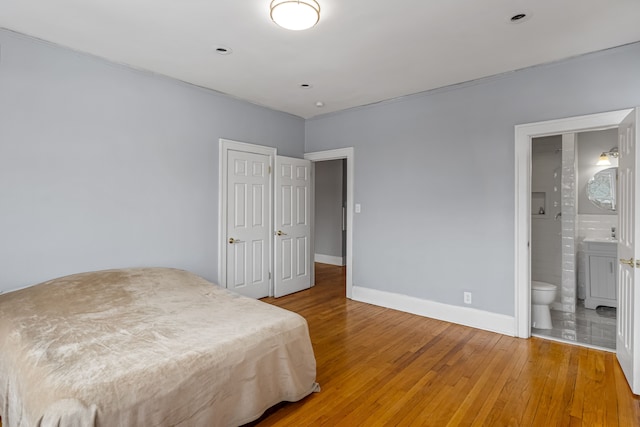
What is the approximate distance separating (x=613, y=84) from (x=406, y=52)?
1773mm

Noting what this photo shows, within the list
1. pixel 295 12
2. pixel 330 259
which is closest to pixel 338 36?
pixel 295 12

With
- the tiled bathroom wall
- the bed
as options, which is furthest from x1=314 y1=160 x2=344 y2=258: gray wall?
the bed

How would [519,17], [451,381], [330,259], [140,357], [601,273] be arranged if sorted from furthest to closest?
[330,259] → [601,273] → [451,381] → [519,17] → [140,357]

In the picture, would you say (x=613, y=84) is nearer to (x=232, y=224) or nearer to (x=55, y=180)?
(x=232, y=224)

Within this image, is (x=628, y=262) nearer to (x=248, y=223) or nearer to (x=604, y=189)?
(x=604, y=189)

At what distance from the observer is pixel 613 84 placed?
9.09 ft

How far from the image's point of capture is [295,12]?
Result: 79.5 inches

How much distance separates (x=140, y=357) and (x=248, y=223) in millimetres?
2671

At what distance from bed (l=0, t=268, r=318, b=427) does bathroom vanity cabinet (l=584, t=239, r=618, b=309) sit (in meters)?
3.88

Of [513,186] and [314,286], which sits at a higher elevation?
[513,186]

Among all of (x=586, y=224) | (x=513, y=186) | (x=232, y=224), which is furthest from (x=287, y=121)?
(x=586, y=224)

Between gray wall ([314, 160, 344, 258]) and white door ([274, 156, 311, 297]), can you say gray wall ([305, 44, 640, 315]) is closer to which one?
white door ([274, 156, 311, 297])

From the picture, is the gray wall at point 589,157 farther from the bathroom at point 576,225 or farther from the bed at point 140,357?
the bed at point 140,357

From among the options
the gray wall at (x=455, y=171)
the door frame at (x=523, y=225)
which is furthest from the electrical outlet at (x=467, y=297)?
the door frame at (x=523, y=225)
